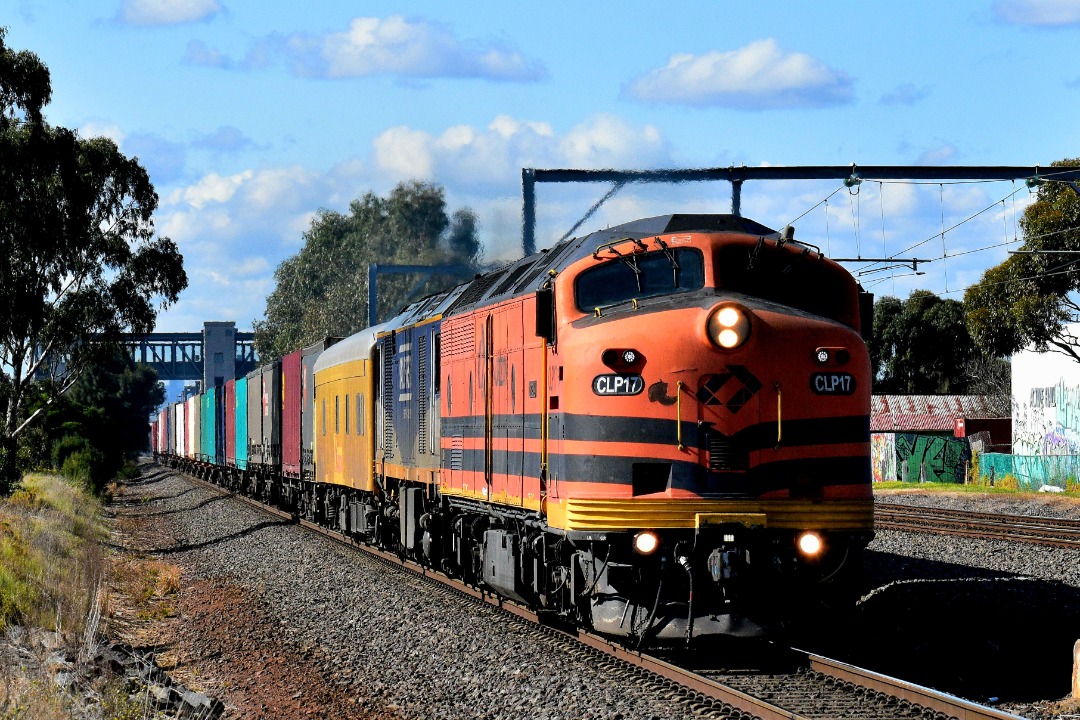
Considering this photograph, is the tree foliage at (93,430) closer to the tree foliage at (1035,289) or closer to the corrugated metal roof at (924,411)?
the tree foliage at (1035,289)

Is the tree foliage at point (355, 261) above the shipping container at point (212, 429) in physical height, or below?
above

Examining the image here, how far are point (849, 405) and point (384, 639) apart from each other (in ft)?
19.0

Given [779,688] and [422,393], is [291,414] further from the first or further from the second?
[779,688]

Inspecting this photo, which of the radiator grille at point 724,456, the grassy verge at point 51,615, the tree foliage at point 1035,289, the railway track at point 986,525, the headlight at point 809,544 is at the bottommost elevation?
the railway track at point 986,525

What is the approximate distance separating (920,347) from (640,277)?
228 feet

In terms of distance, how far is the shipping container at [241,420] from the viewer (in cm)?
4294

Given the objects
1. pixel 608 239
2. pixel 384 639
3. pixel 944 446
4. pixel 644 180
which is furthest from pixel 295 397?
pixel 944 446

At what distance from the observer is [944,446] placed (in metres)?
49.2

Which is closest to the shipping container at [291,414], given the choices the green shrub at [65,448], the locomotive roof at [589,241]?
the locomotive roof at [589,241]

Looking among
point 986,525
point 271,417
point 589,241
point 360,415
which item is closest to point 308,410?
point 271,417

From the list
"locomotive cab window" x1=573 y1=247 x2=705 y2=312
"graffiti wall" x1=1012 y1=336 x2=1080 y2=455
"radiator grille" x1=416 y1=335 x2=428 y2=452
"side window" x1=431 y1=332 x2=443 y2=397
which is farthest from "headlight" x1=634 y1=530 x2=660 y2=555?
"graffiti wall" x1=1012 y1=336 x2=1080 y2=455

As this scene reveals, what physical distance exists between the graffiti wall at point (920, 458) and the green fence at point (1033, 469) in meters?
4.19

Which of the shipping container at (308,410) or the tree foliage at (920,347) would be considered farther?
the tree foliage at (920,347)

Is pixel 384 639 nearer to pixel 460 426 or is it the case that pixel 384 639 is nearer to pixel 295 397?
pixel 460 426
